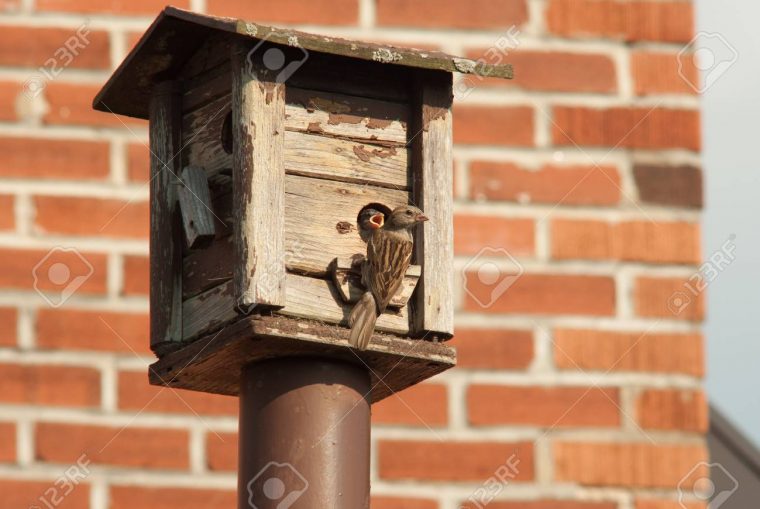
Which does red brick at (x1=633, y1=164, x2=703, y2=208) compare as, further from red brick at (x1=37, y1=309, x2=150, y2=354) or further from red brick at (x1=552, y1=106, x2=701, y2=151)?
red brick at (x1=37, y1=309, x2=150, y2=354)

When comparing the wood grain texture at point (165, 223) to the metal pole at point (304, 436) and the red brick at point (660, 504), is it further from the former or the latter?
the red brick at point (660, 504)

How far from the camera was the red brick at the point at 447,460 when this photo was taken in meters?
4.57

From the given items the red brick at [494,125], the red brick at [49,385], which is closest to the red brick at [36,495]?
the red brick at [49,385]

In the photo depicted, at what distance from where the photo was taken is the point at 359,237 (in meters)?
3.75

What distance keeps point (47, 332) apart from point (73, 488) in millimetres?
390

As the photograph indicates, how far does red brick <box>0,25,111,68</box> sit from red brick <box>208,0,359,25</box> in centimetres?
28

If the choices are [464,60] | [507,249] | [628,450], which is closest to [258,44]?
[464,60]

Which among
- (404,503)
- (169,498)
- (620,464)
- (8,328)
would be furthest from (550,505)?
(8,328)

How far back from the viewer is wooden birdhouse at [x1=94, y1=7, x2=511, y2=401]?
3582 millimetres

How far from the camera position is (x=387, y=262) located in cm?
366

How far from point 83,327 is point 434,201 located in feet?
3.80

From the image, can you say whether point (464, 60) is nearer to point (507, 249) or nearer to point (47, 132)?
point (507, 249)

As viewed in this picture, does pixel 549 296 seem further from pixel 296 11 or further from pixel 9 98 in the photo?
pixel 9 98

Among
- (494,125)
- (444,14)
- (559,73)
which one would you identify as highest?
(444,14)
